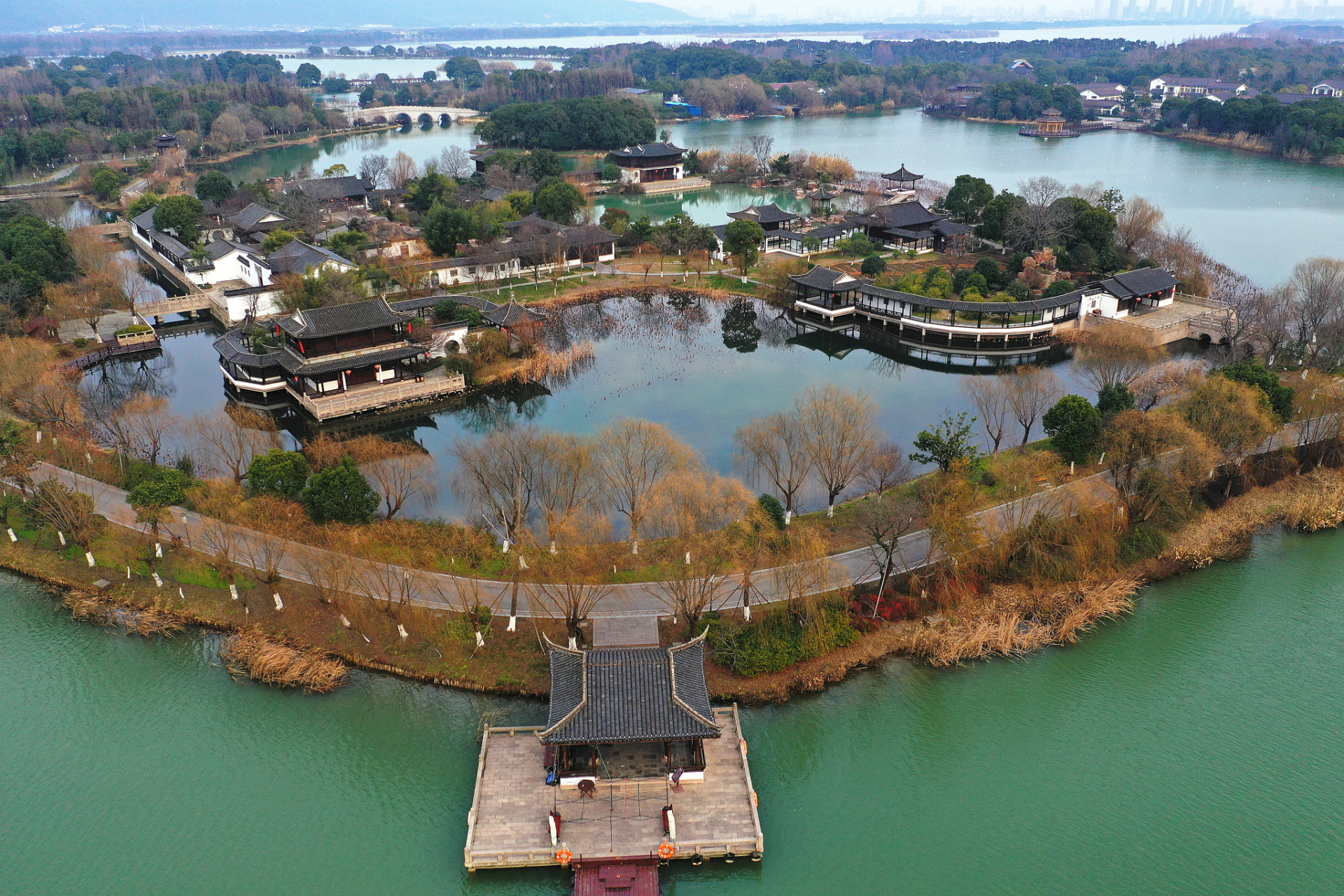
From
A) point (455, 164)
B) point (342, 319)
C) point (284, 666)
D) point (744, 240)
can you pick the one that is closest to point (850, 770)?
point (284, 666)

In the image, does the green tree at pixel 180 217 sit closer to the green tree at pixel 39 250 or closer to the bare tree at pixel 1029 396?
the green tree at pixel 39 250

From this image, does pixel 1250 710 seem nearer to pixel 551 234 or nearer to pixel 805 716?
pixel 805 716

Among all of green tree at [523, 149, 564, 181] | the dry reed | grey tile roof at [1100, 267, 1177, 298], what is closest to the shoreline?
the dry reed

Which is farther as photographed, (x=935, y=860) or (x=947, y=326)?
(x=947, y=326)

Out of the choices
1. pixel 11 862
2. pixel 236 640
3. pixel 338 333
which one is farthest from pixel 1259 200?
pixel 11 862

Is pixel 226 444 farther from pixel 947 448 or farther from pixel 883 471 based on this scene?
pixel 947 448

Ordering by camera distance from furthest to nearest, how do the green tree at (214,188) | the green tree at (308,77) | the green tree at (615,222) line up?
1. the green tree at (308,77)
2. the green tree at (214,188)
3. the green tree at (615,222)

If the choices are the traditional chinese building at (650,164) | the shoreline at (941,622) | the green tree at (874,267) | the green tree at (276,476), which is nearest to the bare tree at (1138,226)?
the green tree at (874,267)
